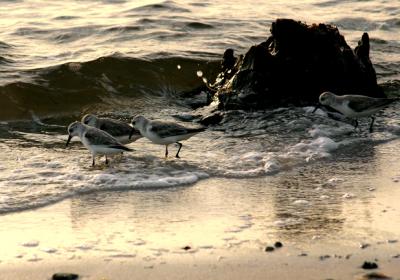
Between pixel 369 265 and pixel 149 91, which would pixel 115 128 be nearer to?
pixel 149 91

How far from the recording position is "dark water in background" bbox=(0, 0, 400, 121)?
14.8 metres

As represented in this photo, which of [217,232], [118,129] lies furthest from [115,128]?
[217,232]

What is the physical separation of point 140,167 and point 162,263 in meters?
3.44

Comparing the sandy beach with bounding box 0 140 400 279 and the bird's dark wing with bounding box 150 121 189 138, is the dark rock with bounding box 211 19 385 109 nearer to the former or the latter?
the bird's dark wing with bounding box 150 121 189 138

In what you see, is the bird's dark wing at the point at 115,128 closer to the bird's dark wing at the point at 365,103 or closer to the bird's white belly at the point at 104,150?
the bird's white belly at the point at 104,150

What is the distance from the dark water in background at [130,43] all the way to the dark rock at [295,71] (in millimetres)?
2185

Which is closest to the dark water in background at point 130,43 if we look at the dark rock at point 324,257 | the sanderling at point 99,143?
the sanderling at point 99,143

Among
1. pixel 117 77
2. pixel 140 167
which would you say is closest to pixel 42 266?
pixel 140 167

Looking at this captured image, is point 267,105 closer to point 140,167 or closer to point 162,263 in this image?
point 140,167

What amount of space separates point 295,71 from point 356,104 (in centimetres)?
136

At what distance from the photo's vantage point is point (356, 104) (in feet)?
38.8

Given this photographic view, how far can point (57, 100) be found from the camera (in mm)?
14539

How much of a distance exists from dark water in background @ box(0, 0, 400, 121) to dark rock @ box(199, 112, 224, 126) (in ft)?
6.90

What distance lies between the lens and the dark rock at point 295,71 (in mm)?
12781
